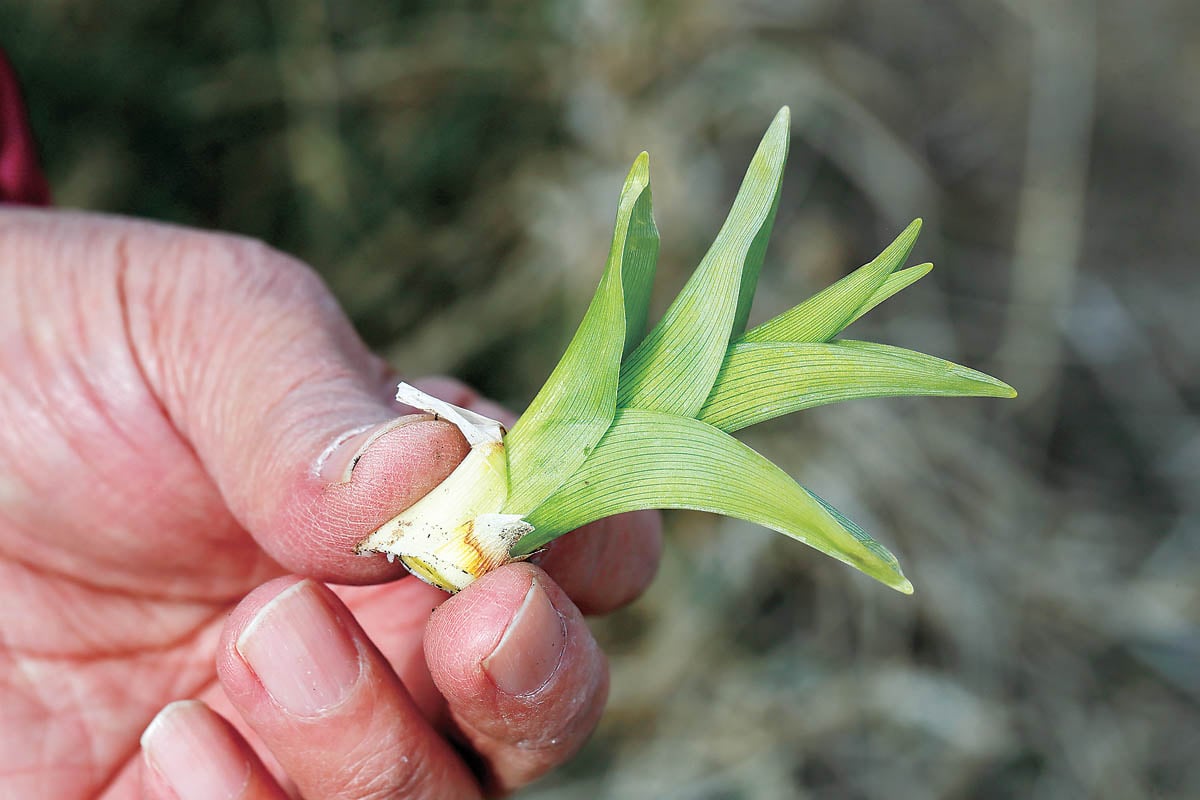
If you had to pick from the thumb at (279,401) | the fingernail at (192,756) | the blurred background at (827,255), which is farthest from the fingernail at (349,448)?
the blurred background at (827,255)

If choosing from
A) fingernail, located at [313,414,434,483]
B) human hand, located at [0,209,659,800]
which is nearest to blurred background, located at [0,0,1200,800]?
human hand, located at [0,209,659,800]

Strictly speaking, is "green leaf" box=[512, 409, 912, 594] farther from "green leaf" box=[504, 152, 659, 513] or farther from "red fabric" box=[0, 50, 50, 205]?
"red fabric" box=[0, 50, 50, 205]

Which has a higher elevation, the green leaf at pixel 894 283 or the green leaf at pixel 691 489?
the green leaf at pixel 894 283

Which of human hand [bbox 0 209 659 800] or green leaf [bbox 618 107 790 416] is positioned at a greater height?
green leaf [bbox 618 107 790 416]

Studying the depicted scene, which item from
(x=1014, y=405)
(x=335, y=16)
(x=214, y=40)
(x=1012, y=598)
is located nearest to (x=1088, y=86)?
(x=1014, y=405)

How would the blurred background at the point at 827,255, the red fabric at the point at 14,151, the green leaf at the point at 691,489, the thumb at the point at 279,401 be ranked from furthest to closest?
the blurred background at the point at 827,255
the red fabric at the point at 14,151
the thumb at the point at 279,401
the green leaf at the point at 691,489

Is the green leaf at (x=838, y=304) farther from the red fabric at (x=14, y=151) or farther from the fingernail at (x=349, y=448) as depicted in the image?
the red fabric at (x=14, y=151)

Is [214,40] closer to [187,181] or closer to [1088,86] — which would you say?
[187,181]

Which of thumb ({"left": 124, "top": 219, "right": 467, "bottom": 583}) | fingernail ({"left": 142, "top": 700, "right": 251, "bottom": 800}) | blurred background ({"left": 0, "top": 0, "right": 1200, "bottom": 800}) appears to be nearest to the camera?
thumb ({"left": 124, "top": 219, "right": 467, "bottom": 583})
